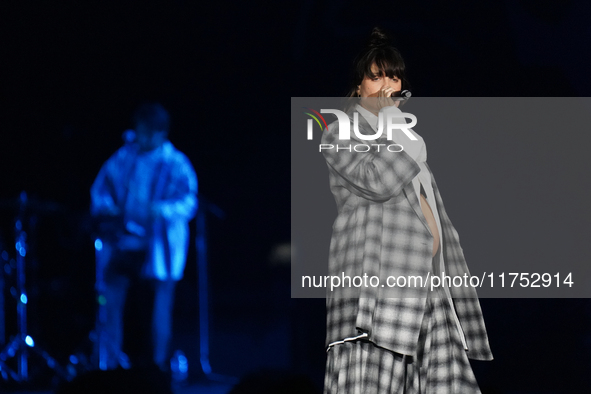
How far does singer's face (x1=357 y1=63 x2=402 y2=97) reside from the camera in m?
1.81

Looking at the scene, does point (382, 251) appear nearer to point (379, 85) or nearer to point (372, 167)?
point (372, 167)

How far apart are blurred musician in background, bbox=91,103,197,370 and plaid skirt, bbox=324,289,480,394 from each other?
1553 mm

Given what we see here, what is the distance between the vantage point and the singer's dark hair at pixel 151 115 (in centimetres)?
314

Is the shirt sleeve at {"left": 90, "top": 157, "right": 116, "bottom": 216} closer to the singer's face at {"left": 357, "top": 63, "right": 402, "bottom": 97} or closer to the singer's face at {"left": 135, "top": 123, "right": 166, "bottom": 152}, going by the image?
the singer's face at {"left": 135, "top": 123, "right": 166, "bottom": 152}

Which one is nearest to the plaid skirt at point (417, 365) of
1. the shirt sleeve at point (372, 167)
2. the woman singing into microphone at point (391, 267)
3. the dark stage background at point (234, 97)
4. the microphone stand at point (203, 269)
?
the woman singing into microphone at point (391, 267)

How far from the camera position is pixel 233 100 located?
3152 mm

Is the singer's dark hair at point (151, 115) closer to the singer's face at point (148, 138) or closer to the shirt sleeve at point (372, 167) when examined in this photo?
the singer's face at point (148, 138)

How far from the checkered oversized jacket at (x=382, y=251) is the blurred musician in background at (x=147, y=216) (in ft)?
4.92

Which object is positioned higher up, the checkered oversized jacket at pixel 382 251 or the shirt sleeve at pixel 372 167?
the shirt sleeve at pixel 372 167

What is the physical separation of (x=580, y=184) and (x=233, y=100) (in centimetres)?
169

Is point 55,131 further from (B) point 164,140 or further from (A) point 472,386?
(A) point 472,386

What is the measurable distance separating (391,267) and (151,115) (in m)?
1.84

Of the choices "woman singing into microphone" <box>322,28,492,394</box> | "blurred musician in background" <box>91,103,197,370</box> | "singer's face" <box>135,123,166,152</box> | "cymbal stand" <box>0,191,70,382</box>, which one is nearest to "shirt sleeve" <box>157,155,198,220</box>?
"blurred musician in background" <box>91,103,197,370</box>

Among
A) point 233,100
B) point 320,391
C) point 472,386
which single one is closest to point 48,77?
point 233,100
